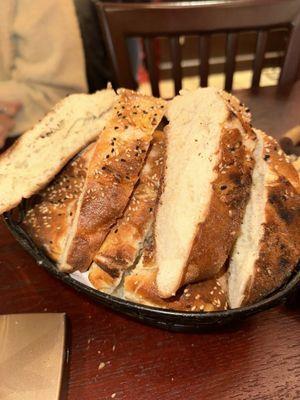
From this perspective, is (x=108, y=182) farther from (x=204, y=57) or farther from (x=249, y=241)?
(x=204, y=57)

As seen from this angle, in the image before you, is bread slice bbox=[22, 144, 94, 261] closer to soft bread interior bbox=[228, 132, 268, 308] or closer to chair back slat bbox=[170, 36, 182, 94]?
soft bread interior bbox=[228, 132, 268, 308]

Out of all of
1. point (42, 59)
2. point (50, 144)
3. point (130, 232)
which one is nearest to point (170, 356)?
point (130, 232)

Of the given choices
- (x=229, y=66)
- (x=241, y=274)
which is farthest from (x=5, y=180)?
(x=229, y=66)

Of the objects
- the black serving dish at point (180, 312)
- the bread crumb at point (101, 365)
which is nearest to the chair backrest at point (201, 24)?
the black serving dish at point (180, 312)

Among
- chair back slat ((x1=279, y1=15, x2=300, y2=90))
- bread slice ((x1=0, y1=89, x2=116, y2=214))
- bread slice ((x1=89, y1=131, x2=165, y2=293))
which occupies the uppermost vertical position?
bread slice ((x1=0, y1=89, x2=116, y2=214))

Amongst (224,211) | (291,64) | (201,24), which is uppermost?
(224,211)

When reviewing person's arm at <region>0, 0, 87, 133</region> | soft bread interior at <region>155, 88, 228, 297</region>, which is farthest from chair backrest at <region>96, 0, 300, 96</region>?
soft bread interior at <region>155, 88, 228, 297</region>

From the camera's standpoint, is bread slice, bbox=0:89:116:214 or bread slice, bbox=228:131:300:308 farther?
bread slice, bbox=0:89:116:214
